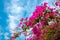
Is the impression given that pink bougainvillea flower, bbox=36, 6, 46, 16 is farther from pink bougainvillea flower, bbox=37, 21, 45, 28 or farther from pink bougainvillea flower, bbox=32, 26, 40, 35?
pink bougainvillea flower, bbox=32, 26, 40, 35

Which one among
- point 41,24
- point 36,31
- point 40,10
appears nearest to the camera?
point 36,31

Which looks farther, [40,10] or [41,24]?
[40,10]

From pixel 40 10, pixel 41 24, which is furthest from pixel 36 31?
pixel 40 10

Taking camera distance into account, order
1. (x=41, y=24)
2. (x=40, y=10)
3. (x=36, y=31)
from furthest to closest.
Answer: (x=40, y=10), (x=41, y=24), (x=36, y=31)

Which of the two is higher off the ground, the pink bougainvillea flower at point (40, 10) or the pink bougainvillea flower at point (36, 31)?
the pink bougainvillea flower at point (40, 10)

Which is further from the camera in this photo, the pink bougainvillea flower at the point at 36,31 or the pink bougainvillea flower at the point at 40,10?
the pink bougainvillea flower at the point at 40,10

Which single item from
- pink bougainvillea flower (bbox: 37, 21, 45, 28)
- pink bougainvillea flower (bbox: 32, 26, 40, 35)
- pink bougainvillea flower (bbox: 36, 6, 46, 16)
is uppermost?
pink bougainvillea flower (bbox: 36, 6, 46, 16)

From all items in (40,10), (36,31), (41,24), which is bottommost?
(36,31)

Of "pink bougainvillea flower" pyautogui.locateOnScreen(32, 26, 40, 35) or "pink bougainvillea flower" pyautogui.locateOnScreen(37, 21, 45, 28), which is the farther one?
"pink bougainvillea flower" pyautogui.locateOnScreen(37, 21, 45, 28)

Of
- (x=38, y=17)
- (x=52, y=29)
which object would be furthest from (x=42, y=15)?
(x=52, y=29)

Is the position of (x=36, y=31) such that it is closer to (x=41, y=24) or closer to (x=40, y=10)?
(x=41, y=24)

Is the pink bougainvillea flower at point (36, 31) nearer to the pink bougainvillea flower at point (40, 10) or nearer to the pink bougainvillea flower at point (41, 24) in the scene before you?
the pink bougainvillea flower at point (41, 24)

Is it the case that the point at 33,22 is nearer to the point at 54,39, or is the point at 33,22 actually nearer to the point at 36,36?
the point at 36,36

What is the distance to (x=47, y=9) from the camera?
4.46 meters
